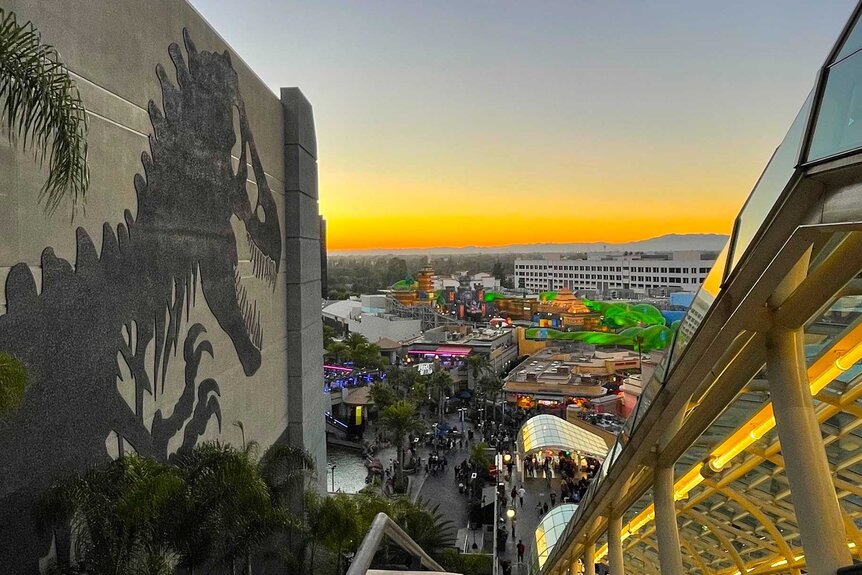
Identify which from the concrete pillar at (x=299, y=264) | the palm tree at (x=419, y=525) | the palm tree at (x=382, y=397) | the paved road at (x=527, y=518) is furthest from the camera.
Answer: the palm tree at (x=382, y=397)

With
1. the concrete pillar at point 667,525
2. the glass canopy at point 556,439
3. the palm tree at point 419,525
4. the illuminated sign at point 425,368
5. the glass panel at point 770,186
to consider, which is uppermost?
the glass panel at point 770,186

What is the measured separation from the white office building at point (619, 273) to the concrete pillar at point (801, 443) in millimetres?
112490

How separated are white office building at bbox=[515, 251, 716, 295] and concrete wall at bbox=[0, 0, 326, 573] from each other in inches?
4202

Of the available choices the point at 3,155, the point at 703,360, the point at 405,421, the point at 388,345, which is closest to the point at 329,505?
the point at 3,155

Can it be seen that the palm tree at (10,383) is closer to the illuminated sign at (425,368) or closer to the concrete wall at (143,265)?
the concrete wall at (143,265)

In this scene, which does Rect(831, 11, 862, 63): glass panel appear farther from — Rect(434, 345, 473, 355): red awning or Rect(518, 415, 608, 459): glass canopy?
Rect(434, 345, 473, 355): red awning

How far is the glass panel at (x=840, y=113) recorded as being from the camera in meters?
1.79

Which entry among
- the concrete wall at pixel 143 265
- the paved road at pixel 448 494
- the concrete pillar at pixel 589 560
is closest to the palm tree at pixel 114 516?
the concrete wall at pixel 143 265

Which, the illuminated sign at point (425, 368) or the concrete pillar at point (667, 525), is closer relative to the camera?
the concrete pillar at point (667, 525)

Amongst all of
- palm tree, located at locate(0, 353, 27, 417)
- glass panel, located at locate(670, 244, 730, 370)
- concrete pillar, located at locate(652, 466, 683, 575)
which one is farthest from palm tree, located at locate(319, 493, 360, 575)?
glass panel, located at locate(670, 244, 730, 370)

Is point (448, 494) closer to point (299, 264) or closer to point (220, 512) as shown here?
point (299, 264)

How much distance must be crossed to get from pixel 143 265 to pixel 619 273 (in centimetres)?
13586

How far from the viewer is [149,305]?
856 cm

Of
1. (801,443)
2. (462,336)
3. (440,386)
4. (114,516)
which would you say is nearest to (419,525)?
(114,516)
